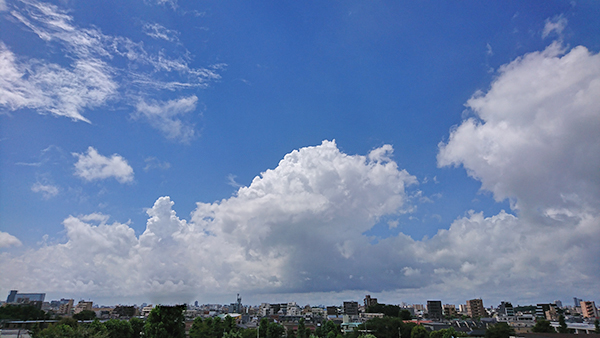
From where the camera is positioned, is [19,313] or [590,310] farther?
[590,310]

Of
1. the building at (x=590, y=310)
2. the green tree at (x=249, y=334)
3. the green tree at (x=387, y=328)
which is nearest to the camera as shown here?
the green tree at (x=249, y=334)

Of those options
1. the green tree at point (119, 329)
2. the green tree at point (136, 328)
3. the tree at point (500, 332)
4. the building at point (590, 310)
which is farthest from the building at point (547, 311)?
the green tree at point (119, 329)

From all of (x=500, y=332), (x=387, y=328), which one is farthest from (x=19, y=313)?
(x=500, y=332)

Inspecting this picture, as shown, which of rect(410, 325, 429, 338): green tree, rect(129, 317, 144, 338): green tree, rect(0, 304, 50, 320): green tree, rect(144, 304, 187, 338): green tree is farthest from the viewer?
rect(0, 304, 50, 320): green tree

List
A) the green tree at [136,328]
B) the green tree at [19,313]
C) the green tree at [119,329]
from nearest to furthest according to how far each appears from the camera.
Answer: the green tree at [119,329] < the green tree at [136,328] < the green tree at [19,313]

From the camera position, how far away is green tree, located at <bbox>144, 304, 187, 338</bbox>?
49.8 metres

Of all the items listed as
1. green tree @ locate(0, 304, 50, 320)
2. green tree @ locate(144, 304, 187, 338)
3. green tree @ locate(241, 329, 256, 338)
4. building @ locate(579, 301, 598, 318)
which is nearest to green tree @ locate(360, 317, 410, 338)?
green tree @ locate(241, 329, 256, 338)

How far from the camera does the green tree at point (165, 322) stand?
4981 centimetres

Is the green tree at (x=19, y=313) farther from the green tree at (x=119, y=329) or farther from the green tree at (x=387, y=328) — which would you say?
the green tree at (x=387, y=328)

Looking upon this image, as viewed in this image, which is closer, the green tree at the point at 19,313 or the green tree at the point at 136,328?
the green tree at the point at 136,328

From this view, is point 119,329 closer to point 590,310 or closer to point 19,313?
point 19,313

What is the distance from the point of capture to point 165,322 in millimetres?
50406

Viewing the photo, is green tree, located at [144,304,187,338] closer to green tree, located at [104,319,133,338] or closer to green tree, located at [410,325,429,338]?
green tree, located at [104,319,133,338]

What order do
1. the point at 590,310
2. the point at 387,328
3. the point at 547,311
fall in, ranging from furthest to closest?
the point at 590,310
the point at 547,311
the point at 387,328
